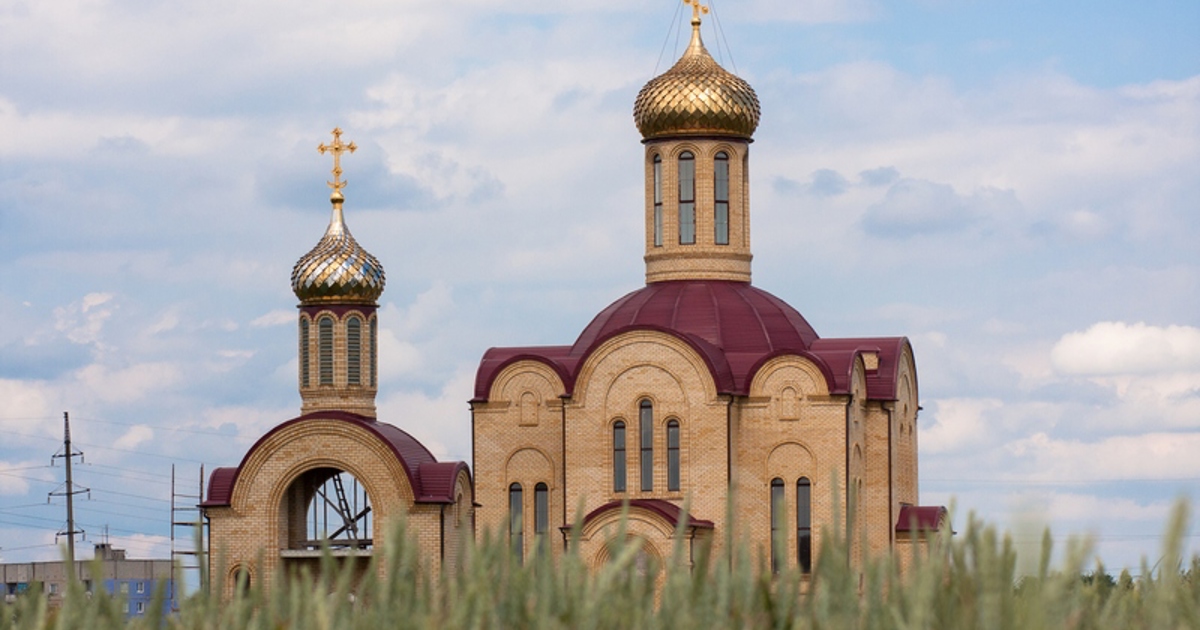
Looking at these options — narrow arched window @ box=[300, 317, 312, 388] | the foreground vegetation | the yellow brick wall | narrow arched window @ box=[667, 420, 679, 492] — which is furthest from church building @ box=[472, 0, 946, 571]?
the foreground vegetation

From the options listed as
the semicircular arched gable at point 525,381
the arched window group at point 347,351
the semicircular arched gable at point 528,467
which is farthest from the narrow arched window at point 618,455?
the arched window group at point 347,351

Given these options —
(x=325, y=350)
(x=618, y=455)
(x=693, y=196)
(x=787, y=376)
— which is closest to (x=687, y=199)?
(x=693, y=196)

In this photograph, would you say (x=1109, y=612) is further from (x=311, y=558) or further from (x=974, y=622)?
(x=311, y=558)

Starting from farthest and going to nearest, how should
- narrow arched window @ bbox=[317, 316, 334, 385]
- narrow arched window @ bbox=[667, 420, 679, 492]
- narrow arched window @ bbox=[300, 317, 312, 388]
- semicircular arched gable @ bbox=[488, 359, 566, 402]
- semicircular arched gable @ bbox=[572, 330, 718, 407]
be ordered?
narrow arched window @ bbox=[300, 317, 312, 388]
narrow arched window @ bbox=[317, 316, 334, 385]
semicircular arched gable @ bbox=[488, 359, 566, 402]
narrow arched window @ bbox=[667, 420, 679, 492]
semicircular arched gable @ bbox=[572, 330, 718, 407]

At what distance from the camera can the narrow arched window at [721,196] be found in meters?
26.9

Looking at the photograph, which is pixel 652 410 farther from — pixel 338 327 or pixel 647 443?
pixel 338 327

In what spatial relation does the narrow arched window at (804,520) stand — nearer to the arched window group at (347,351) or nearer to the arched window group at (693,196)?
the arched window group at (693,196)

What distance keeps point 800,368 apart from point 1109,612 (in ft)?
62.8

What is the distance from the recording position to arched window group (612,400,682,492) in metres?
25.0

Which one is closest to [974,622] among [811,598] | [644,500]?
[811,598]

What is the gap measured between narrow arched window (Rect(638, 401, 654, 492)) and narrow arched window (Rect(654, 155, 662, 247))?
2762 millimetres

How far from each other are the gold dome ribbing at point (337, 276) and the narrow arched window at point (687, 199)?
3901 millimetres

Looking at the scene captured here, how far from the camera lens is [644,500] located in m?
24.6

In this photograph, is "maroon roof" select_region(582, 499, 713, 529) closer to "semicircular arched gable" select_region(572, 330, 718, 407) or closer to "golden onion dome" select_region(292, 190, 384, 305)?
"semicircular arched gable" select_region(572, 330, 718, 407)
